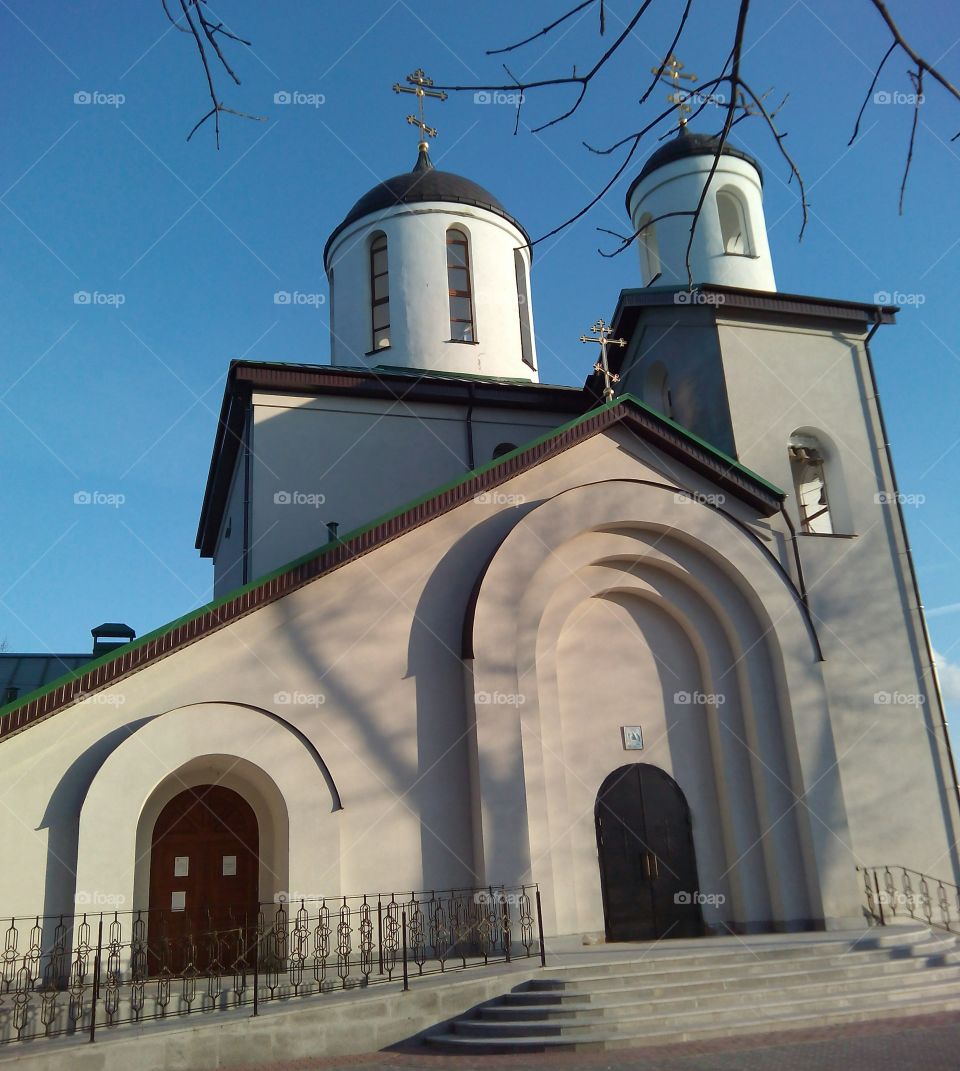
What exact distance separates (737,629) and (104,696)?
283 inches

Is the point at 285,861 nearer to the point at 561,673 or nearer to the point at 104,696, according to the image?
the point at 104,696

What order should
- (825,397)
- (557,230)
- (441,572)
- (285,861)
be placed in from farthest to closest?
1. (825,397)
2. (441,572)
3. (285,861)
4. (557,230)

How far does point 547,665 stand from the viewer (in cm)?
1139

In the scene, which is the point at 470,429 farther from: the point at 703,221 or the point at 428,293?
the point at 703,221

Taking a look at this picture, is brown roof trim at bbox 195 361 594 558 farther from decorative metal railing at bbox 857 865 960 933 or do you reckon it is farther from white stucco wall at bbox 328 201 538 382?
decorative metal railing at bbox 857 865 960 933

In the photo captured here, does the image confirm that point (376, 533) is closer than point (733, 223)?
Yes

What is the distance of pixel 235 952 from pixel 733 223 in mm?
13716

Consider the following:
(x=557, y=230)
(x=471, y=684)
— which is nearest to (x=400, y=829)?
(x=471, y=684)

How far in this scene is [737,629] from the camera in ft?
39.5

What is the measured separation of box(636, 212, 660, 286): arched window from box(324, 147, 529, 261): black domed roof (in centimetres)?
229

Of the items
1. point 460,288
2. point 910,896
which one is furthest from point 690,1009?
point 460,288

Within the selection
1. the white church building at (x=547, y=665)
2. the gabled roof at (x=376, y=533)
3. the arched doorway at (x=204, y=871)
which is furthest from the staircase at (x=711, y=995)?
the gabled roof at (x=376, y=533)

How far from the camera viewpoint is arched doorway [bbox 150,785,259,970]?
9695 mm

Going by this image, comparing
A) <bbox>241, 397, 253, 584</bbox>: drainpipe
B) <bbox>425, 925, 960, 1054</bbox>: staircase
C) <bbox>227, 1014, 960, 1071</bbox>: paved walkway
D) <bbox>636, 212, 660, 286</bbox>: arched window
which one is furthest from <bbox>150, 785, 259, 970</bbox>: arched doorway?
<bbox>636, 212, 660, 286</bbox>: arched window
